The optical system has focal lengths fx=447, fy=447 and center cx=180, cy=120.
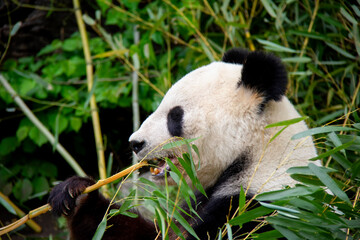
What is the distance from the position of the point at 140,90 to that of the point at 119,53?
535mm

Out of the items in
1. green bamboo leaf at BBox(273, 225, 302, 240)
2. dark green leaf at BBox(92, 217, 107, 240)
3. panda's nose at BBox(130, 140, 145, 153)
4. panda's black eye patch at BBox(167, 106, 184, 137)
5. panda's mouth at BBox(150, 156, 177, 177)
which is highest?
panda's black eye patch at BBox(167, 106, 184, 137)

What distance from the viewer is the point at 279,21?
3.31 meters

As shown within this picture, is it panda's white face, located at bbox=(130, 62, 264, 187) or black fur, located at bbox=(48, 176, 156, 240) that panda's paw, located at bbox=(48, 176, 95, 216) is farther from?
panda's white face, located at bbox=(130, 62, 264, 187)

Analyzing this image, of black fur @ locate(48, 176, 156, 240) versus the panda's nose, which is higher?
the panda's nose

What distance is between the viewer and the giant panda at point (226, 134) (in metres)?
1.90

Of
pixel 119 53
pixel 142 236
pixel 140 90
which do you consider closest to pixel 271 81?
pixel 142 236

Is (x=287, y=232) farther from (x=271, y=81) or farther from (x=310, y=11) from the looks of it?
(x=310, y=11)

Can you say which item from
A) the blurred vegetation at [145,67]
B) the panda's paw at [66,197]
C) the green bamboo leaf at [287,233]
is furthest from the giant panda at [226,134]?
the blurred vegetation at [145,67]

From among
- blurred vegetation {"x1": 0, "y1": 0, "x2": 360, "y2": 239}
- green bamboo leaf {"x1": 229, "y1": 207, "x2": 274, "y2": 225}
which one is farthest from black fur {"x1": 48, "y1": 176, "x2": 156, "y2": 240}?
blurred vegetation {"x1": 0, "y1": 0, "x2": 360, "y2": 239}

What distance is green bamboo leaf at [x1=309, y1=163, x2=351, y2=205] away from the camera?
1.59 metres

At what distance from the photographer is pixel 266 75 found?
1.94m

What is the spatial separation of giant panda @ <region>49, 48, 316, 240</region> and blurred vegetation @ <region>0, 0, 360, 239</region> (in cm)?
98

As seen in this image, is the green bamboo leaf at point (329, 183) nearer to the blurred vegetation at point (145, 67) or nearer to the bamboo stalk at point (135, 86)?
the blurred vegetation at point (145, 67)

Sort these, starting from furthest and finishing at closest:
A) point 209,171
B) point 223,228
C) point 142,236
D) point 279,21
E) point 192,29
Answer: point 192,29 < point 279,21 < point 142,236 < point 209,171 < point 223,228
